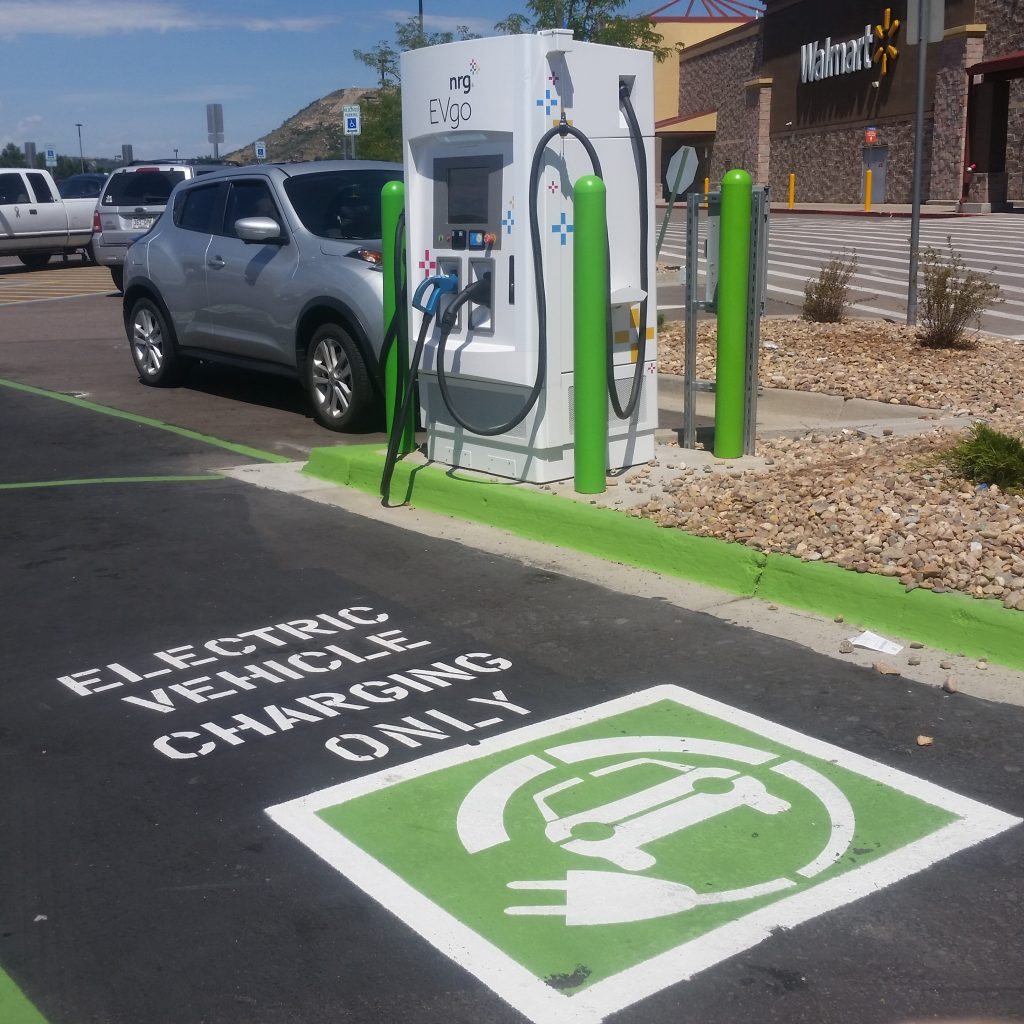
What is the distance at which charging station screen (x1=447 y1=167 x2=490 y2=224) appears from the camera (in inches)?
282

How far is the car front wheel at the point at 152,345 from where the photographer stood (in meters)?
11.6

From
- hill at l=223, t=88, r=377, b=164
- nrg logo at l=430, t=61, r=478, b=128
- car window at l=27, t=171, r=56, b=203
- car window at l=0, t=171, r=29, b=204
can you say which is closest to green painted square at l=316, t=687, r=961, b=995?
nrg logo at l=430, t=61, r=478, b=128

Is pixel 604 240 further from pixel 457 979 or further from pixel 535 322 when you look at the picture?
pixel 457 979

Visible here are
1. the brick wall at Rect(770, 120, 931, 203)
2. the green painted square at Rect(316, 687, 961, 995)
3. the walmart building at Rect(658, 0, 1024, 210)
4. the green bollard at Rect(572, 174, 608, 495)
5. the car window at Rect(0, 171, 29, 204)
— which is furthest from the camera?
the brick wall at Rect(770, 120, 931, 203)

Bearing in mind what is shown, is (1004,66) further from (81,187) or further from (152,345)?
(152,345)

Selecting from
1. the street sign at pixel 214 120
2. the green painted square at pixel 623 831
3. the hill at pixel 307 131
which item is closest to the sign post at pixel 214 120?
the street sign at pixel 214 120

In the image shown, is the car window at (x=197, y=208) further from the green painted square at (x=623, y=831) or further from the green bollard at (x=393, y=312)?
the green painted square at (x=623, y=831)

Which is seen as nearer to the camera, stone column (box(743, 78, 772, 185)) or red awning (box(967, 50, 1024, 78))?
red awning (box(967, 50, 1024, 78))

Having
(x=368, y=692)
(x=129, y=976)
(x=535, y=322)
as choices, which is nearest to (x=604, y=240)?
(x=535, y=322)

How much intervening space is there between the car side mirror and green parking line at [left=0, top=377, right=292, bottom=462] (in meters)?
1.53

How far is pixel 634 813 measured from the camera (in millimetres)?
3844

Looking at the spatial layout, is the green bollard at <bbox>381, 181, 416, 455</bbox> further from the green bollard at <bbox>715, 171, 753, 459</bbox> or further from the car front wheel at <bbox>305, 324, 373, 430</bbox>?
the green bollard at <bbox>715, 171, 753, 459</bbox>

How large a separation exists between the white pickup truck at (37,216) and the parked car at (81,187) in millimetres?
1550

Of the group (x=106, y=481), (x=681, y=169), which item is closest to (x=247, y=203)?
(x=106, y=481)
